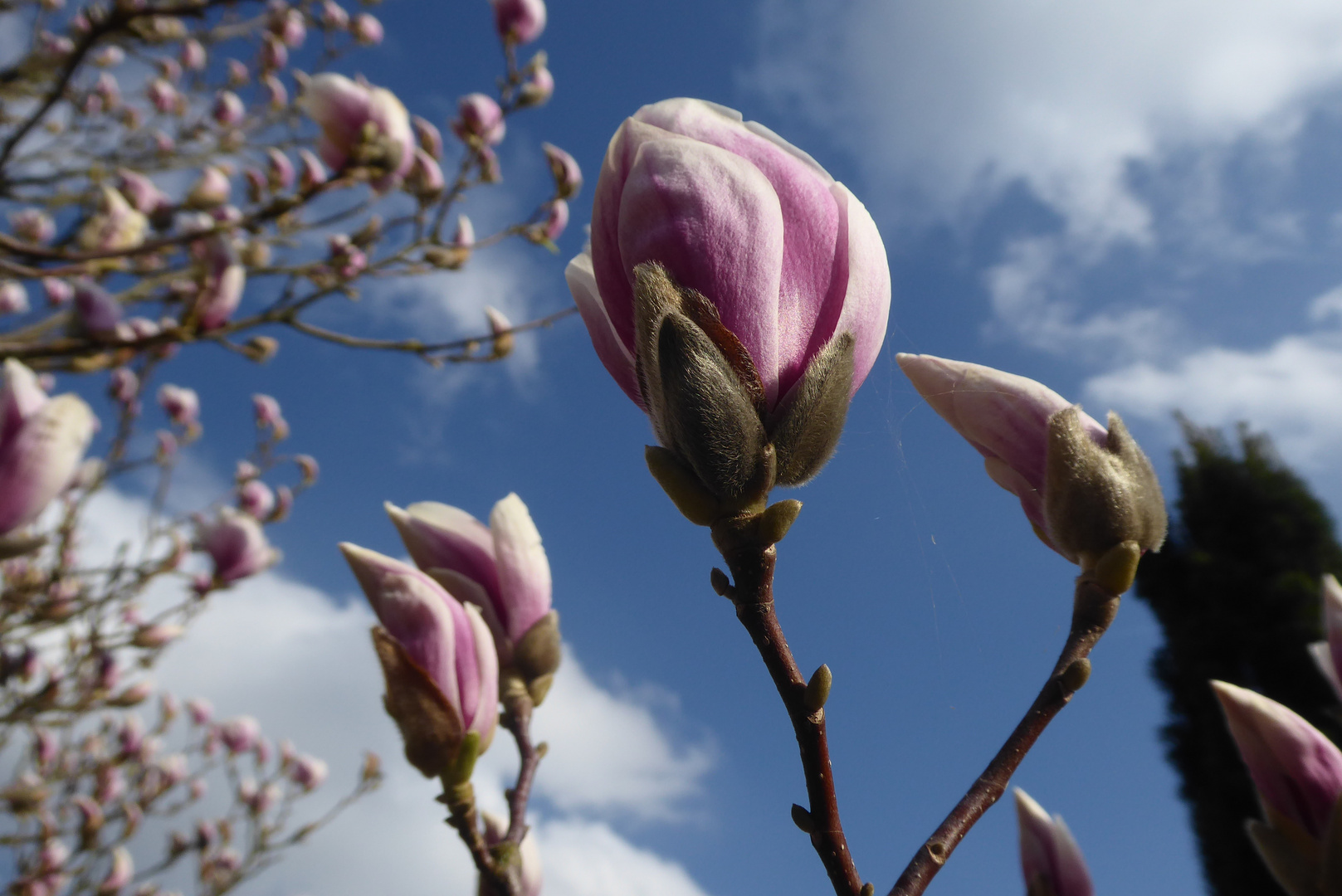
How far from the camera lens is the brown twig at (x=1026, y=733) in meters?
0.37

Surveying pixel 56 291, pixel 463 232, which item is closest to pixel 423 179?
pixel 463 232

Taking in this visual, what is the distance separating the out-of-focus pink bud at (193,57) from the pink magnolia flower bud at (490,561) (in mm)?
3750

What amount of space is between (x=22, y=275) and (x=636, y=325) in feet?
5.23

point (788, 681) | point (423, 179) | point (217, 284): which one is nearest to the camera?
point (788, 681)

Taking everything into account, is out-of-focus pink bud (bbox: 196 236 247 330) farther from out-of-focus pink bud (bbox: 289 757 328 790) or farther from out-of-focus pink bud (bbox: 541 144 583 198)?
out-of-focus pink bud (bbox: 289 757 328 790)

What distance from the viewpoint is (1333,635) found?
59cm

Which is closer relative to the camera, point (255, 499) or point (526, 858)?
point (526, 858)

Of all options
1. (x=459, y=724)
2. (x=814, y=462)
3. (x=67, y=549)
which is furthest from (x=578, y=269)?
(x=67, y=549)

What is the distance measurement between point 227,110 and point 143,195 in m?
1.36

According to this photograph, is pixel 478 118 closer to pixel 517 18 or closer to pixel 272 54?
pixel 517 18

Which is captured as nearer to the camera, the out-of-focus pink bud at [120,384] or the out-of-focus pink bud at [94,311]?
the out-of-focus pink bud at [94,311]

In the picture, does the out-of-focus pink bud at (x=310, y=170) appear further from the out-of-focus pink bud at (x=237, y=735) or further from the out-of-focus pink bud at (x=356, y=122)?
the out-of-focus pink bud at (x=237, y=735)

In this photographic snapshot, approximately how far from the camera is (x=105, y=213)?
1.85 metres

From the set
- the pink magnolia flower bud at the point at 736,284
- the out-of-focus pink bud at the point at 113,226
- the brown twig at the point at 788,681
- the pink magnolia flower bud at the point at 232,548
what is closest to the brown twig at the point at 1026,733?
the brown twig at the point at 788,681
